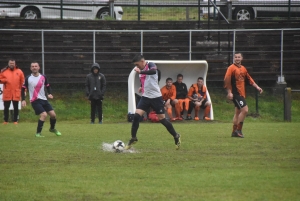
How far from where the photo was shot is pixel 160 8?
3275cm

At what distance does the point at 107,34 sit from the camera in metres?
28.8

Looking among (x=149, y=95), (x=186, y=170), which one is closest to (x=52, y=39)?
(x=149, y=95)

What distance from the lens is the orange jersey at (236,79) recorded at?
669 inches

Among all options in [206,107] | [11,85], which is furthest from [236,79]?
[11,85]

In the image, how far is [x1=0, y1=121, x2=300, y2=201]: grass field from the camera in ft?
32.1

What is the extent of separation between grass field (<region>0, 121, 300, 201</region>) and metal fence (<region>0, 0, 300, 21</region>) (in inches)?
550

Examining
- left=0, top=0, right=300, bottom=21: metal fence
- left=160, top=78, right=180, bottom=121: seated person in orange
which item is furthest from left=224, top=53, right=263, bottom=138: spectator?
left=0, top=0, right=300, bottom=21: metal fence

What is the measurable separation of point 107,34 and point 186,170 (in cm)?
1768

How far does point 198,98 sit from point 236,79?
7586mm

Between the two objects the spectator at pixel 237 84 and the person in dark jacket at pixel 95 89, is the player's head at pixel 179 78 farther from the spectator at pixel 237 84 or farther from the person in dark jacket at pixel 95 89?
the spectator at pixel 237 84

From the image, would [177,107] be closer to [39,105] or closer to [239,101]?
[239,101]

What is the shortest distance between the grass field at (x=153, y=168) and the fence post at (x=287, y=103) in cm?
676

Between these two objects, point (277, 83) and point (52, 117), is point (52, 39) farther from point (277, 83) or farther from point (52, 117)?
point (52, 117)

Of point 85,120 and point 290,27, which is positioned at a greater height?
point 290,27
